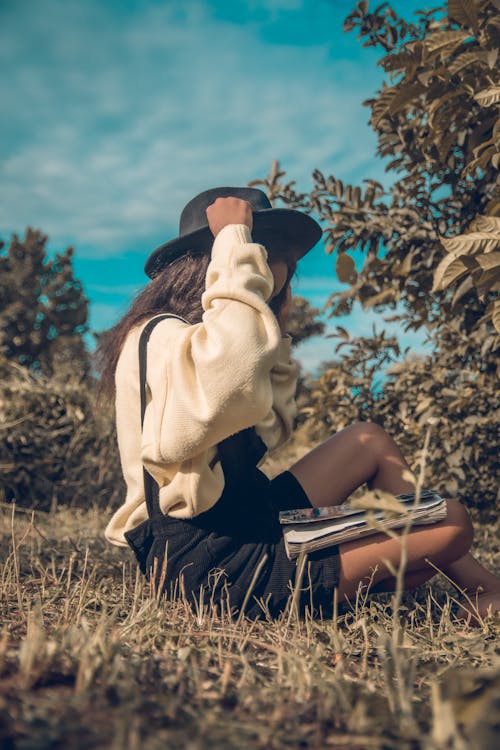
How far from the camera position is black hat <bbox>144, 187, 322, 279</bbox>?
2.32 meters

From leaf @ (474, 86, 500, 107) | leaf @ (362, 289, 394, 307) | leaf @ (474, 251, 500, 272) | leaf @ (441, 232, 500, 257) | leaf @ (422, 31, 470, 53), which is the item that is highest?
leaf @ (422, 31, 470, 53)

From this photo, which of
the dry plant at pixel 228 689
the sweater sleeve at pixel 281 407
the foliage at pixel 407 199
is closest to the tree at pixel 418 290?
the foliage at pixel 407 199

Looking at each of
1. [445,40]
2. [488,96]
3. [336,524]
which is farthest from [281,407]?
[445,40]

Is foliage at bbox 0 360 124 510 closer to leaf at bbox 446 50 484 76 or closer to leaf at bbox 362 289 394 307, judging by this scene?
leaf at bbox 362 289 394 307

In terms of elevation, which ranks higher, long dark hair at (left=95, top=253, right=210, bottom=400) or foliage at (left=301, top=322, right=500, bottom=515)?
long dark hair at (left=95, top=253, right=210, bottom=400)

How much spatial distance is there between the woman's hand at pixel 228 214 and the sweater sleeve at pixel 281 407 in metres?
0.48

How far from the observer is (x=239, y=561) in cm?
189

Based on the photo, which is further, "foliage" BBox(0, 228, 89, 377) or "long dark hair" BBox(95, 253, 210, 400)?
"foliage" BBox(0, 228, 89, 377)

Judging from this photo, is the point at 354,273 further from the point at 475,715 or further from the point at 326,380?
the point at 475,715

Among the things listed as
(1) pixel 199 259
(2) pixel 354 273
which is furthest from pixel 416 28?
(1) pixel 199 259

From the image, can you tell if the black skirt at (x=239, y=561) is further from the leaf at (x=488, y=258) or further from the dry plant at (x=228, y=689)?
the leaf at (x=488, y=258)

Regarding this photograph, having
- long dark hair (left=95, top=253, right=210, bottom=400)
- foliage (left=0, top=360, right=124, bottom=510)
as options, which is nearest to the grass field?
long dark hair (left=95, top=253, right=210, bottom=400)

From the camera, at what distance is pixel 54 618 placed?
167cm

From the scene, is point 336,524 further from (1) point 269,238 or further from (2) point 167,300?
(1) point 269,238
